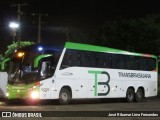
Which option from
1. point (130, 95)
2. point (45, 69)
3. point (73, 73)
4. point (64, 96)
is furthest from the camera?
point (130, 95)

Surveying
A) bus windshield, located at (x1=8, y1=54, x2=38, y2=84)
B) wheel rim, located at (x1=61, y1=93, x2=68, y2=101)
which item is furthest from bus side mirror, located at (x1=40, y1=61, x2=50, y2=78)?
wheel rim, located at (x1=61, y1=93, x2=68, y2=101)

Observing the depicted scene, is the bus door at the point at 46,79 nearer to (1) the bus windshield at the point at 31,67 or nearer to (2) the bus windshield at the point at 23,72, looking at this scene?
(1) the bus windshield at the point at 31,67

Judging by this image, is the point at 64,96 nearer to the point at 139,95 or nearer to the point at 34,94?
the point at 34,94

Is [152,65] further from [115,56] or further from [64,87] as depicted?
[64,87]

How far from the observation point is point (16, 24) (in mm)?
48656

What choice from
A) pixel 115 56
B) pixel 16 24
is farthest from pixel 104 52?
pixel 16 24

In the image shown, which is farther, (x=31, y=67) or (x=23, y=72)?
(x=23, y=72)

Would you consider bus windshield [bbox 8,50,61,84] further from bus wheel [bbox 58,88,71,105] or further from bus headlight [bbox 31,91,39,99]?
bus wheel [bbox 58,88,71,105]

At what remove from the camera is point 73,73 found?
25.1 m

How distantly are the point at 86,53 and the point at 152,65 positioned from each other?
8.05 metres

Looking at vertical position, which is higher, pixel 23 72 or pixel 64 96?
pixel 23 72

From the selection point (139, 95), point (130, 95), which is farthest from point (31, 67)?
point (139, 95)

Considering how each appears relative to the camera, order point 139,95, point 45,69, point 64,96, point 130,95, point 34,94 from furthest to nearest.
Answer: point 139,95 → point 130,95 → point 64,96 → point 45,69 → point 34,94

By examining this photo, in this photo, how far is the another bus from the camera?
23406mm
